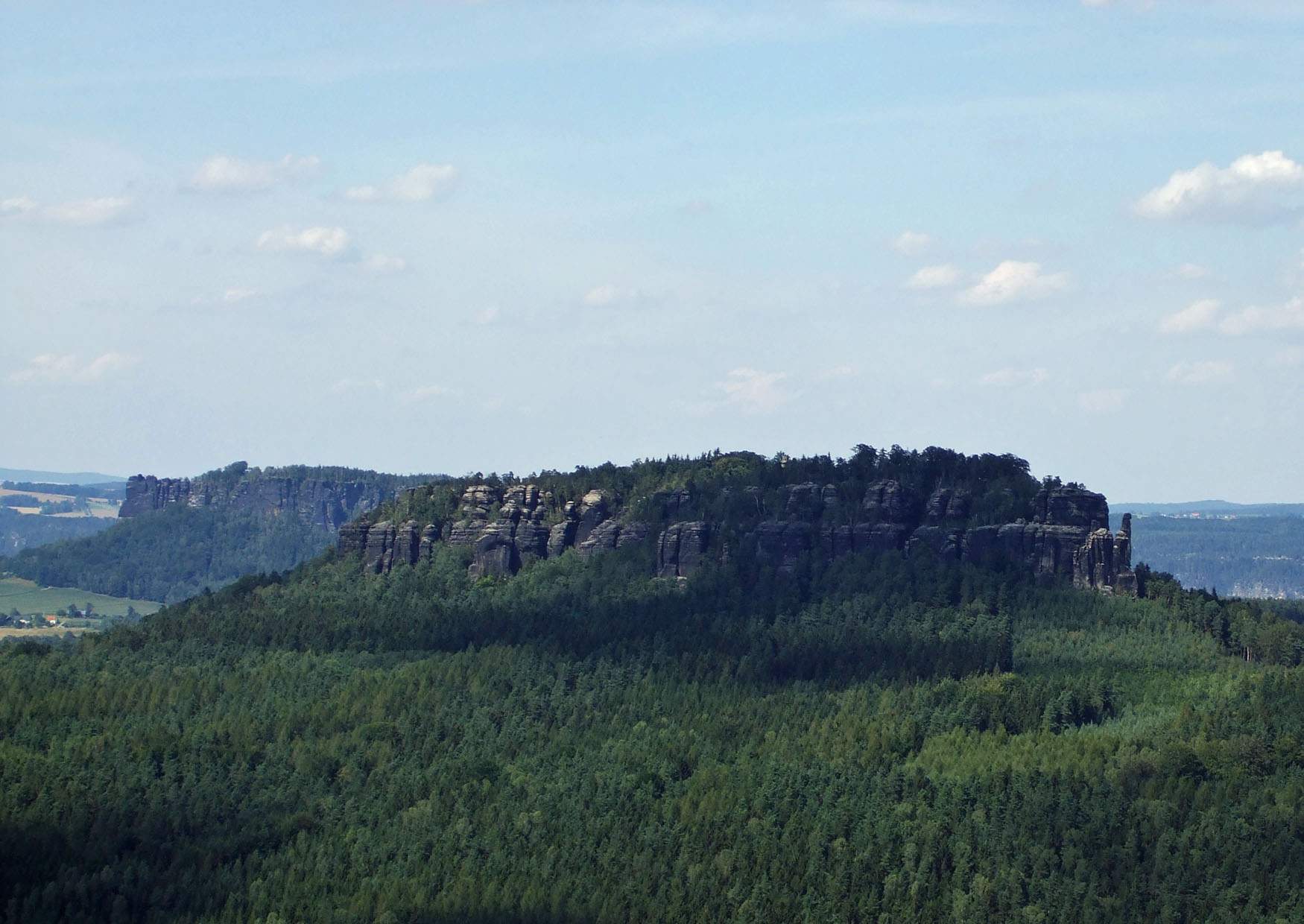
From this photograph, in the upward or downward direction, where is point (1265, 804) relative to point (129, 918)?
upward

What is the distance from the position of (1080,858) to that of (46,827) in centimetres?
7574

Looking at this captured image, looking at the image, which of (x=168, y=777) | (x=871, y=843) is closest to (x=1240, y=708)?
(x=871, y=843)

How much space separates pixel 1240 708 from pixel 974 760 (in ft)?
72.1

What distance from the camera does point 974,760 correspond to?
627 feet

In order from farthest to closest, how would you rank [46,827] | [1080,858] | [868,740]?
[868,740]
[46,827]
[1080,858]

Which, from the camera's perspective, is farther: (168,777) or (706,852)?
(168,777)

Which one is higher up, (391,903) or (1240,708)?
(1240,708)

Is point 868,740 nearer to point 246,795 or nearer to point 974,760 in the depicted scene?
point 974,760

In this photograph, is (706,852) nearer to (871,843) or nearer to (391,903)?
(871,843)

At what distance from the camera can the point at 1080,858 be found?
170 m

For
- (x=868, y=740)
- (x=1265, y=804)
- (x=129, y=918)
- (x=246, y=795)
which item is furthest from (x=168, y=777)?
(x=1265, y=804)

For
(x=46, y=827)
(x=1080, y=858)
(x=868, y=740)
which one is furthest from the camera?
(x=868, y=740)

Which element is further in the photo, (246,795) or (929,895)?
(246,795)

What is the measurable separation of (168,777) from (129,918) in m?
23.1
